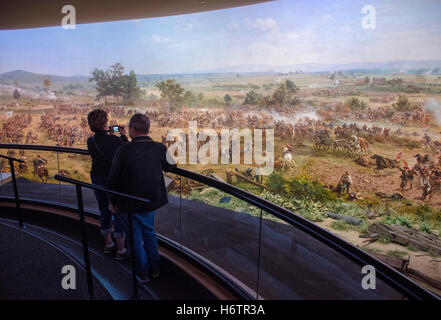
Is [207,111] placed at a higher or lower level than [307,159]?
higher

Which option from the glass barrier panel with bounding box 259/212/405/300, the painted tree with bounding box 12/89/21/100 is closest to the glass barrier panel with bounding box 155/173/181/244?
the glass barrier panel with bounding box 259/212/405/300

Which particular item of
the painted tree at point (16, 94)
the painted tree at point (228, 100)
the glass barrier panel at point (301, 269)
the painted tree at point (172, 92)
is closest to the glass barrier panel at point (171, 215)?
the glass barrier panel at point (301, 269)

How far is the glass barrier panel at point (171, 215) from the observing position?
102 inches

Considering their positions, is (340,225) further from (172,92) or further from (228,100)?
(172,92)

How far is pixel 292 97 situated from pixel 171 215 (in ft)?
32.8

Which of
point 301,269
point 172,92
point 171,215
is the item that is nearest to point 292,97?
point 172,92

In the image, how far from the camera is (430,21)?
9.24 meters

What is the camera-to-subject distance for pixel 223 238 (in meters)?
3.01

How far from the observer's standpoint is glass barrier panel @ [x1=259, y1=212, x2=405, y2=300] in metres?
2.43

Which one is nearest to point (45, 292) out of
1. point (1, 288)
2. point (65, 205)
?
point (1, 288)

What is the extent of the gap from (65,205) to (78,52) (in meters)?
12.1

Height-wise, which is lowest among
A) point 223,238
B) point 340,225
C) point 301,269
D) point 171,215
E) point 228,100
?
point 340,225

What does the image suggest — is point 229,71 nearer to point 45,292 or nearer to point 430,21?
point 430,21

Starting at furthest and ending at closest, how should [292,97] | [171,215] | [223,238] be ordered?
[292,97], [223,238], [171,215]
